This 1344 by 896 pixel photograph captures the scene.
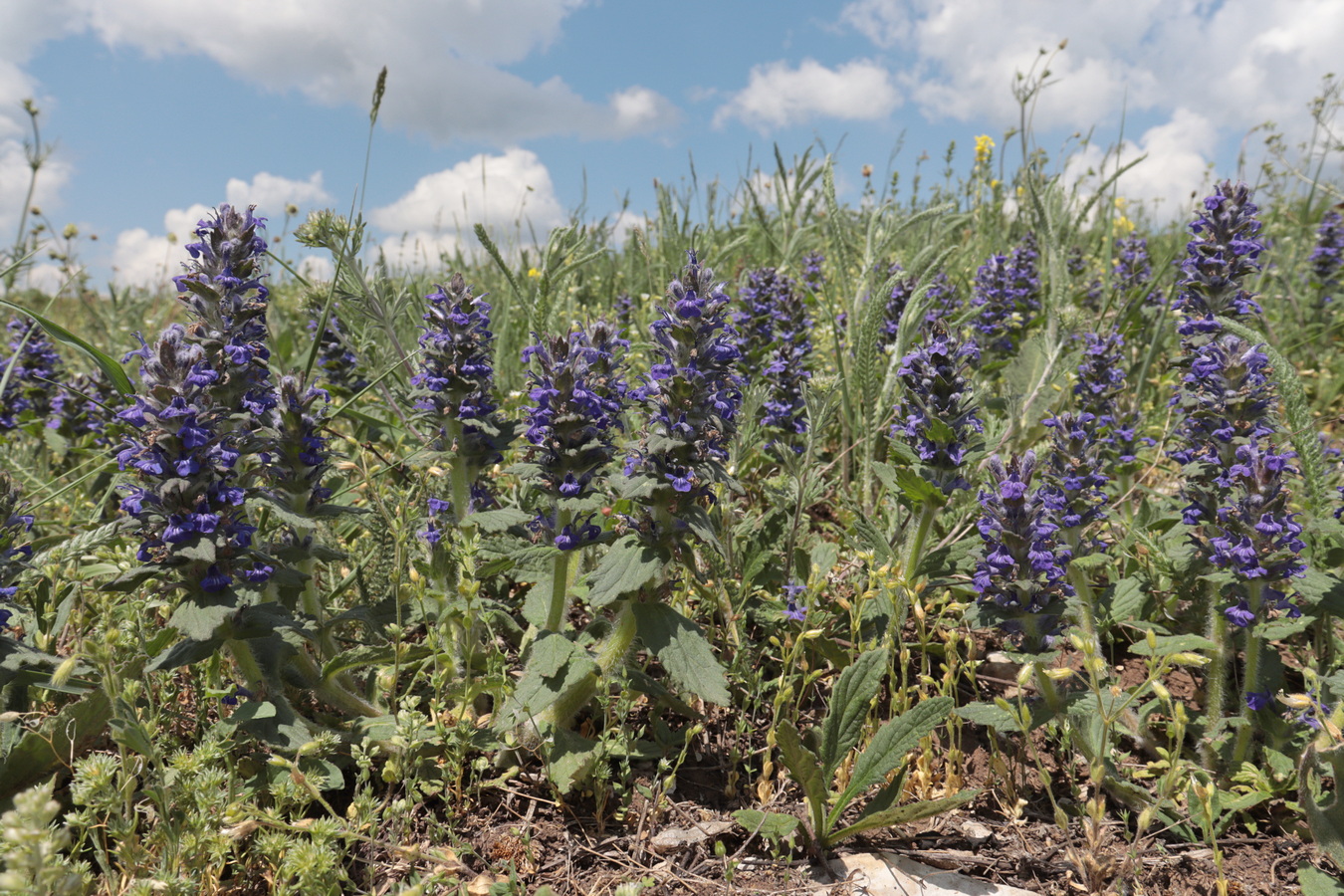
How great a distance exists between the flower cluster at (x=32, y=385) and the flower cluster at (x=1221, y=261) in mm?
6913

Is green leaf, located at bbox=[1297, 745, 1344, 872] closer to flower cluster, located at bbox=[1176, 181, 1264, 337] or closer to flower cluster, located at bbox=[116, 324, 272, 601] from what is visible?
flower cluster, located at bbox=[1176, 181, 1264, 337]

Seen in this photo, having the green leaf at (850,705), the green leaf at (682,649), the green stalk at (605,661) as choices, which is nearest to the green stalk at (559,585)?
the green stalk at (605,661)

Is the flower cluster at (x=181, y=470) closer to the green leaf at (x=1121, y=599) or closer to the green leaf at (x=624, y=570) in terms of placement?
the green leaf at (x=624, y=570)

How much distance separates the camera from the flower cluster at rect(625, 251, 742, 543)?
247cm

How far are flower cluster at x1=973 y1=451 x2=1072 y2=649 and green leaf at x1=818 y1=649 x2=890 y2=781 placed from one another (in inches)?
19.2

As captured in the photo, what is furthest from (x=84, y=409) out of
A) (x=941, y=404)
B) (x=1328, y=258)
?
(x=1328, y=258)

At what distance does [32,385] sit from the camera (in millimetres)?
5477

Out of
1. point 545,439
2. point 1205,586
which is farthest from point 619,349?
point 1205,586

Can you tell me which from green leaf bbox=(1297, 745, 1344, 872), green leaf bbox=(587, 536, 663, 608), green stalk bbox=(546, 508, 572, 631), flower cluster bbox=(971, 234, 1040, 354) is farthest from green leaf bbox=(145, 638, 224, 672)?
flower cluster bbox=(971, 234, 1040, 354)

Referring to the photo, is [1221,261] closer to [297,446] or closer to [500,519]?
[500,519]

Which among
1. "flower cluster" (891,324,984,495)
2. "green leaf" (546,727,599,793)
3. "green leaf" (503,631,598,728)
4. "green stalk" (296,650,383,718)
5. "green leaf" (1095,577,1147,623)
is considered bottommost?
"green leaf" (546,727,599,793)

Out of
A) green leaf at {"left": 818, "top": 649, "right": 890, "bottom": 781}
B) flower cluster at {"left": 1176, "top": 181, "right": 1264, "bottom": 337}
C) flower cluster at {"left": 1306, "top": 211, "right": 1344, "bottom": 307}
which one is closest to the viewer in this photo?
green leaf at {"left": 818, "top": 649, "right": 890, "bottom": 781}

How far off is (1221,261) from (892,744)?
8.36 ft

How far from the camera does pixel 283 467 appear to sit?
2900mm
